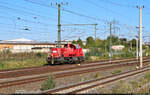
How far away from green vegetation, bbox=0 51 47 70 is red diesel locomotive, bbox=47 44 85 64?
339cm

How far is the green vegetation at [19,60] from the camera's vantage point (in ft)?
88.6

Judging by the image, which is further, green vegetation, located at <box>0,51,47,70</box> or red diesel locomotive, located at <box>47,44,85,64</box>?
red diesel locomotive, located at <box>47,44,85,64</box>

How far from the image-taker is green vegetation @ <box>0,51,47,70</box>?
27006 mm

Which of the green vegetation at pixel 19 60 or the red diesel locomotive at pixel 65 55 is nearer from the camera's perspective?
the green vegetation at pixel 19 60

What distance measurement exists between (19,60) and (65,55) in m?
8.00

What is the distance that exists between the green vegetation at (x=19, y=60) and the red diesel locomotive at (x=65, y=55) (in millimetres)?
3389

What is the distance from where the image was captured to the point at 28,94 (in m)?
8.49

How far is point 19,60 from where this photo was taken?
31.8 meters

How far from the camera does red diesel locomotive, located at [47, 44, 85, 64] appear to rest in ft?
90.3

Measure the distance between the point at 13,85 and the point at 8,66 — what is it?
14451 millimetres

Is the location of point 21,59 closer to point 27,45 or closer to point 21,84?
point 21,84

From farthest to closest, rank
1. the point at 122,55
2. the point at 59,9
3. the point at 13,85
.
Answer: the point at 122,55, the point at 59,9, the point at 13,85

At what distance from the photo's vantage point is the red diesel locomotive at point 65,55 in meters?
27.5

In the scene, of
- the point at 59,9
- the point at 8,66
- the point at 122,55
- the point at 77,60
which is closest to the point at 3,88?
the point at 8,66
